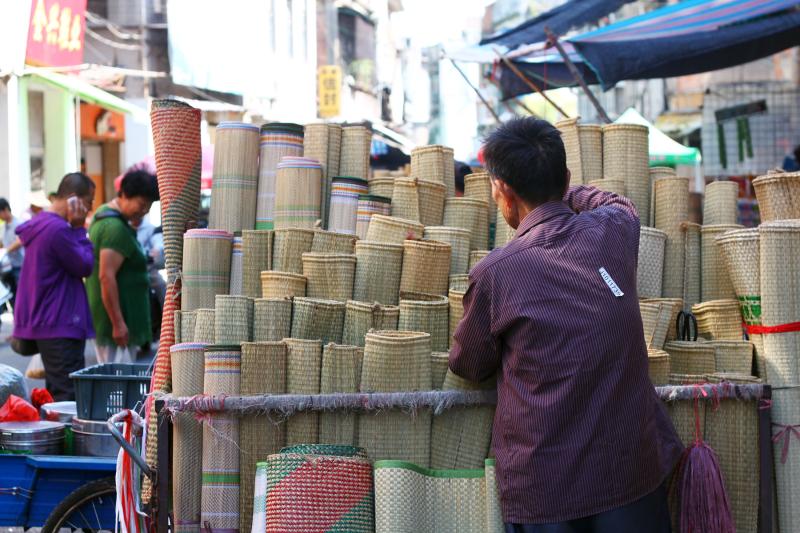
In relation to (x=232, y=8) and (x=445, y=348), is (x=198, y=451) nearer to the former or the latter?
(x=445, y=348)

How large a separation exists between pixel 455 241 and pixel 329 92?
67.4 feet

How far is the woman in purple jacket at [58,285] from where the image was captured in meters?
5.14

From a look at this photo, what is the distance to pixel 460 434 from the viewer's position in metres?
2.64

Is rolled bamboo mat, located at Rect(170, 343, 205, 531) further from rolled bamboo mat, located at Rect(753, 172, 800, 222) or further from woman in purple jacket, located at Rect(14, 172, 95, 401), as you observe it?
woman in purple jacket, located at Rect(14, 172, 95, 401)

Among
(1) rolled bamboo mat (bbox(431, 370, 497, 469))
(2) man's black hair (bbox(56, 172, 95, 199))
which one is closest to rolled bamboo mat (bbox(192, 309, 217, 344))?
(1) rolled bamboo mat (bbox(431, 370, 497, 469))

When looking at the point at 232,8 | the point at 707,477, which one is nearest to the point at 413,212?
the point at 707,477

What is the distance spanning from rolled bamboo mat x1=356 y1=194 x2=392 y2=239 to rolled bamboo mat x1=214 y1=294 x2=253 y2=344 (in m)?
0.63

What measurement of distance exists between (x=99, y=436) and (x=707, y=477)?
206cm

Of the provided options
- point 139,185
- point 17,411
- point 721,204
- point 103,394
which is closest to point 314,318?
point 103,394

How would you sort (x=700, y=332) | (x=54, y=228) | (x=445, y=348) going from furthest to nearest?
1. (x=54, y=228)
2. (x=700, y=332)
3. (x=445, y=348)

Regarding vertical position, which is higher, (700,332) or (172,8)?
(172,8)

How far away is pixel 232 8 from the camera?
1847 centimetres

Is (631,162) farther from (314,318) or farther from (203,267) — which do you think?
(203,267)

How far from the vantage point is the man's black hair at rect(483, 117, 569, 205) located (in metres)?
2.31
